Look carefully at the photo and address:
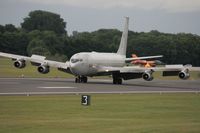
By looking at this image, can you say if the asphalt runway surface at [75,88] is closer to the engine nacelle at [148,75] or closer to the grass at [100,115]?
the engine nacelle at [148,75]

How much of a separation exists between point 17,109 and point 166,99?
13.8 m

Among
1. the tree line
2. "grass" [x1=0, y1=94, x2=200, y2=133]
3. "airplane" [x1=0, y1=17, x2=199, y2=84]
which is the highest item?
the tree line

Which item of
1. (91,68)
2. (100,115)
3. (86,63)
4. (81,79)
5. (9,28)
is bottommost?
(100,115)

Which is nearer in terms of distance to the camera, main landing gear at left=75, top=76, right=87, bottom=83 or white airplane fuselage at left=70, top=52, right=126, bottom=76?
white airplane fuselage at left=70, top=52, right=126, bottom=76

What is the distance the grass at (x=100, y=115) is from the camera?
93.7 feet

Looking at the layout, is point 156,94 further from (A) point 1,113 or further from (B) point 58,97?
(A) point 1,113

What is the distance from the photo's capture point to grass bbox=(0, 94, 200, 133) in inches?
1125

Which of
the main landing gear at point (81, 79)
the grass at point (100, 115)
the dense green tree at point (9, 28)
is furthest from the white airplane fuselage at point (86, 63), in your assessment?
the dense green tree at point (9, 28)

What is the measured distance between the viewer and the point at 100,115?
34281 millimetres

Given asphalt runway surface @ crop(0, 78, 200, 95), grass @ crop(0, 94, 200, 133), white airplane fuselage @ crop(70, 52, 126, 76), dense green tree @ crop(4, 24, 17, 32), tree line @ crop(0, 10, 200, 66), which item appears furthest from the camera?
dense green tree @ crop(4, 24, 17, 32)

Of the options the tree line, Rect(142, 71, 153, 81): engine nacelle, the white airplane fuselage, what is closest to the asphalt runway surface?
Rect(142, 71, 153, 81): engine nacelle

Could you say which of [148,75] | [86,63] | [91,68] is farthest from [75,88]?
[91,68]

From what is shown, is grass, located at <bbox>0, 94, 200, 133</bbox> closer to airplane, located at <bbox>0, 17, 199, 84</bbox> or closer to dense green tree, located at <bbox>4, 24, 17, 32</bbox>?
airplane, located at <bbox>0, 17, 199, 84</bbox>

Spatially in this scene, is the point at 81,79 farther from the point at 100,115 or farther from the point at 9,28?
the point at 9,28
